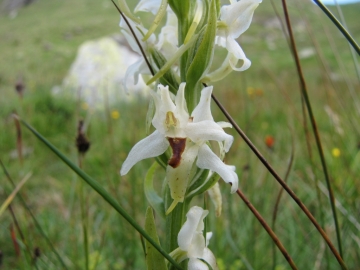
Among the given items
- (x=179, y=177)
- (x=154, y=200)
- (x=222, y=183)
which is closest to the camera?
(x=179, y=177)

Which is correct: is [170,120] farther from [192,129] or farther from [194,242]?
[194,242]

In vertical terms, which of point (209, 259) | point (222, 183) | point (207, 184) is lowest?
point (222, 183)

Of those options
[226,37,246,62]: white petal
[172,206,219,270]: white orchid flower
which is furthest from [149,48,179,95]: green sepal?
[172,206,219,270]: white orchid flower

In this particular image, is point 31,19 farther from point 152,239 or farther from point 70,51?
point 152,239

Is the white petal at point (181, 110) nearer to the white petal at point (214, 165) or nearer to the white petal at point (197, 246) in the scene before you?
the white petal at point (214, 165)

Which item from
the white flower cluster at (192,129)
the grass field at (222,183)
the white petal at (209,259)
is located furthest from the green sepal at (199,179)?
the grass field at (222,183)

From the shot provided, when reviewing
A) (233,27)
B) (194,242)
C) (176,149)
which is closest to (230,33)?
(233,27)
